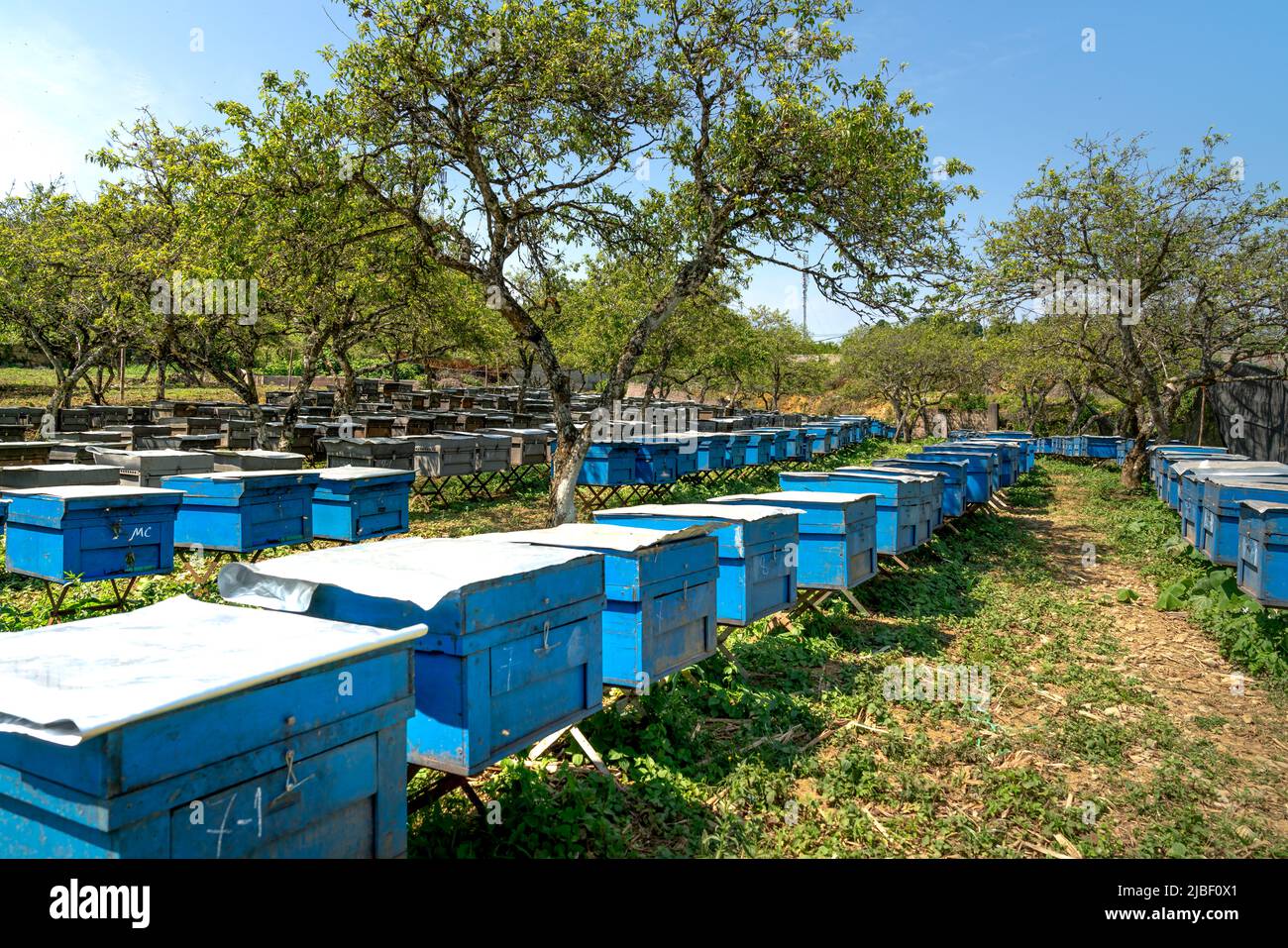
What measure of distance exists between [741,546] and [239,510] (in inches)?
233

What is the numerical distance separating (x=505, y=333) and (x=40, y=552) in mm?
19676

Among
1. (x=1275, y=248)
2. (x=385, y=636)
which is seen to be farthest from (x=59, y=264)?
(x=1275, y=248)

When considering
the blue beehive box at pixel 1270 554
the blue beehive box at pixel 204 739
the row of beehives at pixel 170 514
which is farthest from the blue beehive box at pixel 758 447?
the blue beehive box at pixel 204 739

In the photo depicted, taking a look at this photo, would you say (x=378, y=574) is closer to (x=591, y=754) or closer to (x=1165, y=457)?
(x=591, y=754)

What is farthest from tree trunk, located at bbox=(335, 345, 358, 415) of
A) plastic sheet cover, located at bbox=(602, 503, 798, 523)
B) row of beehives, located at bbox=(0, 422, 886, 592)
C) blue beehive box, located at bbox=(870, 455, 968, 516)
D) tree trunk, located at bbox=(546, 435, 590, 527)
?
plastic sheet cover, located at bbox=(602, 503, 798, 523)

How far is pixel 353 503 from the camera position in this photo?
10852 millimetres

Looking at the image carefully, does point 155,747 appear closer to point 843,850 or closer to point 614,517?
point 843,850

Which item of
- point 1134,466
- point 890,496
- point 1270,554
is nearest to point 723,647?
point 890,496

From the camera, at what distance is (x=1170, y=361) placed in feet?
72.2

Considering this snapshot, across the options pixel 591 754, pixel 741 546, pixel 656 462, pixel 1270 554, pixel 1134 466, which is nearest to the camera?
pixel 591 754

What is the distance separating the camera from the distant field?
36.6m

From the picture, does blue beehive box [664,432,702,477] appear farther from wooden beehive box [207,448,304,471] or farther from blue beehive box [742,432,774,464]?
wooden beehive box [207,448,304,471]

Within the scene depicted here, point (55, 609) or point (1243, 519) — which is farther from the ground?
point (1243, 519)

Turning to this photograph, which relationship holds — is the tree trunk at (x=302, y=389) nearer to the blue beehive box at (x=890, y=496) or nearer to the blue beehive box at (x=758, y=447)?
the blue beehive box at (x=758, y=447)
